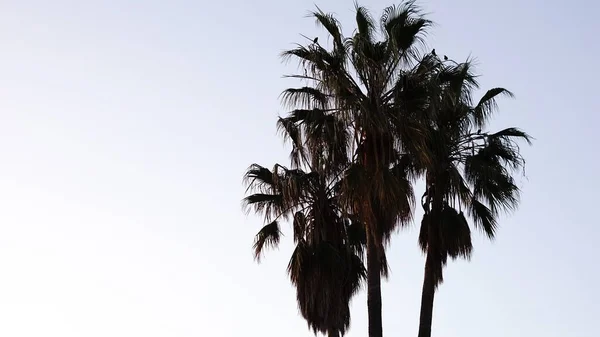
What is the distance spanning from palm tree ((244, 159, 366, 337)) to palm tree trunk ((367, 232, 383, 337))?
2.33m

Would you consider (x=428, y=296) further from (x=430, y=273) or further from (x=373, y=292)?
(x=373, y=292)

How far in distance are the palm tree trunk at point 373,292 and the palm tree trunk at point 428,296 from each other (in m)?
1.78

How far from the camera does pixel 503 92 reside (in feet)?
101

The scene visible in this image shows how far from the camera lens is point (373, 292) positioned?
1067 inches

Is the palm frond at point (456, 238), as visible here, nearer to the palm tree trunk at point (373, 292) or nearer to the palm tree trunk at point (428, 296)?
the palm tree trunk at point (428, 296)

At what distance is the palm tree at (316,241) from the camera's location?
96.4 ft

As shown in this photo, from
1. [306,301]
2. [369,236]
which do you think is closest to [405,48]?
[369,236]

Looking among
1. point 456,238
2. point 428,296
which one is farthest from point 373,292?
point 456,238

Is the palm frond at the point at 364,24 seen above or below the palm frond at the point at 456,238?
above

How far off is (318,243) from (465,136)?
16.1 ft

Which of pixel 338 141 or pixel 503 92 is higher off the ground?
pixel 503 92

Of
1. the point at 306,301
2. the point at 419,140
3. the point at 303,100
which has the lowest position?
the point at 306,301

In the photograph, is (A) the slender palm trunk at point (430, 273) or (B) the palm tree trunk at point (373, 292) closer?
(B) the palm tree trunk at point (373, 292)

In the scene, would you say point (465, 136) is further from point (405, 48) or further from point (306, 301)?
point (306, 301)
